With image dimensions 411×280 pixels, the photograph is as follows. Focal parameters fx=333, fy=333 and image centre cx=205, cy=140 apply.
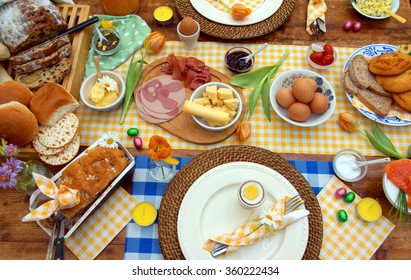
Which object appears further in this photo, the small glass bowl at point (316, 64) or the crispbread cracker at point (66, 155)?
the small glass bowl at point (316, 64)

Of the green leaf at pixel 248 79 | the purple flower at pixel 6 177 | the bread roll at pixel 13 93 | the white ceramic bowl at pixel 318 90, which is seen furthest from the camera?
the green leaf at pixel 248 79

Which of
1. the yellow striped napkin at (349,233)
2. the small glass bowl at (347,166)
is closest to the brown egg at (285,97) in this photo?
the small glass bowl at (347,166)

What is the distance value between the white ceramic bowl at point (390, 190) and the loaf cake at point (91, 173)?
2.88ft

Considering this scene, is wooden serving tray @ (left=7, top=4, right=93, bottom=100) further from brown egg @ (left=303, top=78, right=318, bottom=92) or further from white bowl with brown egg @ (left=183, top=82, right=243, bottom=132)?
brown egg @ (left=303, top=78, right=318, bottom=92)

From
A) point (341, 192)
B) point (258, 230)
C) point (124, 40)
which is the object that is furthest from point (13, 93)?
point (341, 192)

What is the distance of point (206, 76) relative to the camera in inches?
53.1

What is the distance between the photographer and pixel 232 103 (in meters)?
1.25

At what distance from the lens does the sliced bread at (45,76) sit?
4.13 ft

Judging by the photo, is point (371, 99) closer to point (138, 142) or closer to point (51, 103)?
point (138, 142)

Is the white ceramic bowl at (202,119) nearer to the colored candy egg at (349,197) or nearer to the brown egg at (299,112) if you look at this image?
the brown egg at (299,112)

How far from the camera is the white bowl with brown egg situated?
1.22 m

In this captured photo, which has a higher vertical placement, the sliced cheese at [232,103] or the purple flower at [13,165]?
the purple flower at [13,165]

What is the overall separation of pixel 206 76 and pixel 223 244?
2.17 ft

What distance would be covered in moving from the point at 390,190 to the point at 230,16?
3.10 ft
